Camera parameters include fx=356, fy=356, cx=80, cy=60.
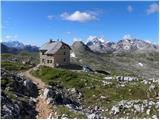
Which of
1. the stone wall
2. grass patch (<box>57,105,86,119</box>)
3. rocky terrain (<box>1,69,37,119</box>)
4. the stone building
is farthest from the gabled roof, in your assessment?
grass patch (<box>57,105,86,119</box>)

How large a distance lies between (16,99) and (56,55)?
5068cm

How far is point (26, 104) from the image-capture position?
43125 millimetres

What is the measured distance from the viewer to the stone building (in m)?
93.3

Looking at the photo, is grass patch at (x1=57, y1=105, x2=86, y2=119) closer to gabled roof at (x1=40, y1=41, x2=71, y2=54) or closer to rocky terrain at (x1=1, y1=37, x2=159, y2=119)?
rocky terrain at (x1=1, y1=37, x2=159, y2=119)

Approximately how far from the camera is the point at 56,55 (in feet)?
306

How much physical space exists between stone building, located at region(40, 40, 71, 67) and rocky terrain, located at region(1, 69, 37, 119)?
34.9 meters

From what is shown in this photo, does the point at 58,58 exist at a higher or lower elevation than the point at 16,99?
higher

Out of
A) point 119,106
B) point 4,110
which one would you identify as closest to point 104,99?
point 119,106

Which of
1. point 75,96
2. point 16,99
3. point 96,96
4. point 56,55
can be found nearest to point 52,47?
point 56,55

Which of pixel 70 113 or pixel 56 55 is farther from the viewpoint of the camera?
pixel 56 55

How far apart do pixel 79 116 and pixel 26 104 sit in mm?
7948

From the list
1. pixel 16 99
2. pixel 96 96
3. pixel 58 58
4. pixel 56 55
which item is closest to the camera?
pixel 16 99

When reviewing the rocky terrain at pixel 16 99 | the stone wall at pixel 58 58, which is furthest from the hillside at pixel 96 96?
the stone wall at pixel 58 58

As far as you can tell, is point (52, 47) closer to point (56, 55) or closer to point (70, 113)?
point (56, 55)
